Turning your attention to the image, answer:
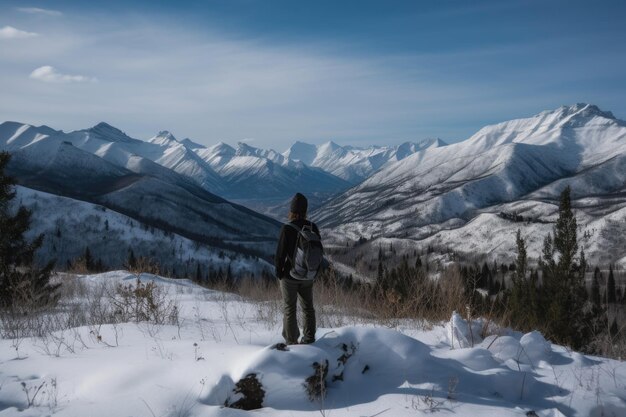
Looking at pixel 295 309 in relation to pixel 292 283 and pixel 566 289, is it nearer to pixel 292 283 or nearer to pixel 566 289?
pixel 292 283

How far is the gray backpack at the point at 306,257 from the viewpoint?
21.1ft

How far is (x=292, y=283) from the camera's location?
21.7 feet

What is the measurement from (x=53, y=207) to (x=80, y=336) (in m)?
178

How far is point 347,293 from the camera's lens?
1118 cm

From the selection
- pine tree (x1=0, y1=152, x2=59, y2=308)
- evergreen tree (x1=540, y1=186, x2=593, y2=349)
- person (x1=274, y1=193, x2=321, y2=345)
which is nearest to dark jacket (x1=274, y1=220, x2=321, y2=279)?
person (x1=274, y1=193, x2=321, y2=345)

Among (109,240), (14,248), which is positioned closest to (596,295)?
(14,248)

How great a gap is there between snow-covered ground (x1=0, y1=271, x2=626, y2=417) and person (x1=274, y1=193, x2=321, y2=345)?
0.53 meters

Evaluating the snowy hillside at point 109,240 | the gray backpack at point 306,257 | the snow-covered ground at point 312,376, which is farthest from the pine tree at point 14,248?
the snowy hillside at point 109,240

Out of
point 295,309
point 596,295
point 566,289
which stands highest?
point 295,309

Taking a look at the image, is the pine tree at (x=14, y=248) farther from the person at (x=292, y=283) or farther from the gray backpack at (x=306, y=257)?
the gray backpack at (x=306, y=257)

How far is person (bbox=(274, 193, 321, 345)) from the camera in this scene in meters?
6.52

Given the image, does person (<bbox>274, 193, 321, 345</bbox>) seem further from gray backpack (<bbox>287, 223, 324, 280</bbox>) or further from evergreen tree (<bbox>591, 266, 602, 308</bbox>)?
evergreen tree (<bbox>591, 266, 602, 308</bbox>)

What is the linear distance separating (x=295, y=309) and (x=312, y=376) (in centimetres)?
Answer: 159

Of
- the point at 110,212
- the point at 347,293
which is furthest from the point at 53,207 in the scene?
the point at 347,293
